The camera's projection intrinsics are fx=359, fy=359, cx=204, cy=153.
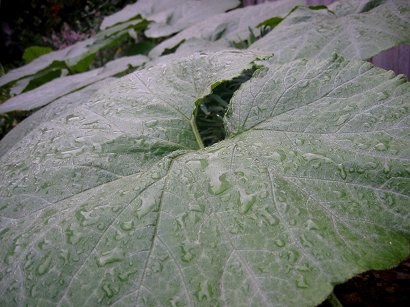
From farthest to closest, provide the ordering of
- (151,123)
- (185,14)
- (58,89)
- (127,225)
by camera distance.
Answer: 1. (185,14)
2. (58,89)
3. (151,123)
4. (127,225)

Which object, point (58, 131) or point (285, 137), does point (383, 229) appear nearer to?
point (285, 137)

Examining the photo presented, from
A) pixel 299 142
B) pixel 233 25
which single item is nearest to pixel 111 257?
pixel 299 142

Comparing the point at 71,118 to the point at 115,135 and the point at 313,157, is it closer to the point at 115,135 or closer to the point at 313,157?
the point at 115,135

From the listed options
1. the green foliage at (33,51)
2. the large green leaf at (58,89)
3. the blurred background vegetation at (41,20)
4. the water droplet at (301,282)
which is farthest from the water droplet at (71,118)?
the blurred background vegetation at (41,20)

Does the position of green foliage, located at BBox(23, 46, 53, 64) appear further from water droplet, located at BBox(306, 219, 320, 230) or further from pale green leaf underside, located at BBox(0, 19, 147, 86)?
water droplet, located at BBox(306, 219, 320, 230)

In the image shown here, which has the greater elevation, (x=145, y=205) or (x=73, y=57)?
(x=145, y=205)

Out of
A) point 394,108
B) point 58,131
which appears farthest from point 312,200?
point 58,131

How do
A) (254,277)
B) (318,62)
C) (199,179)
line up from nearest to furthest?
(254,277) < (199,179) < (318,62)

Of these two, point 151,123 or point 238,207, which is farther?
point 151,123
